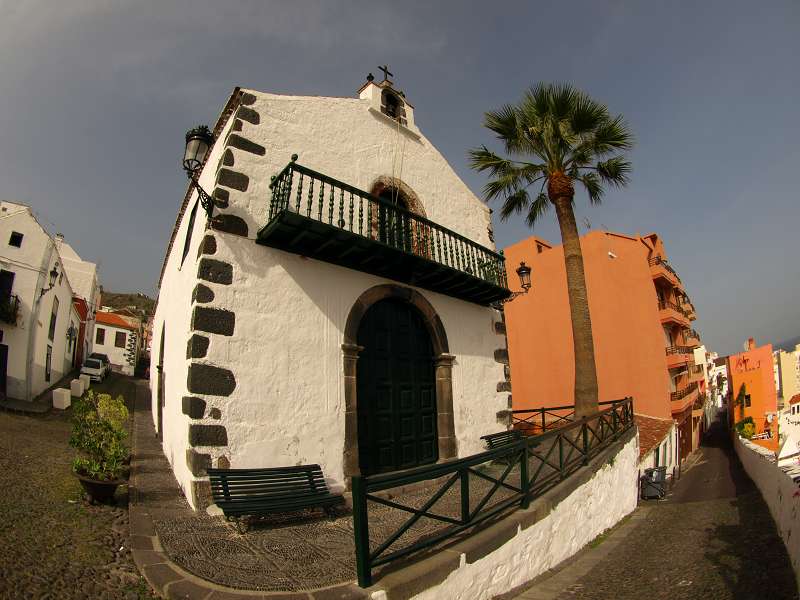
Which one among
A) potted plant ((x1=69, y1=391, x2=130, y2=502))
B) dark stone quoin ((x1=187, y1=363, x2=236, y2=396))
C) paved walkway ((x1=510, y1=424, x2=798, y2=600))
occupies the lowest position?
paved walkway ((x1=510, y1=424, x2=798, y2=600))

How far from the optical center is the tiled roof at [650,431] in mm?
13219

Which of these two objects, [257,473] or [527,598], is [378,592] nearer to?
[527,598]

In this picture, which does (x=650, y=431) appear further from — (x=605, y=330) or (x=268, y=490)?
(x=268, y=490)

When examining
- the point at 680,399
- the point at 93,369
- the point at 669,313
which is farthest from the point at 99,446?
the point at 669,313

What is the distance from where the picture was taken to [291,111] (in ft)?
22.2

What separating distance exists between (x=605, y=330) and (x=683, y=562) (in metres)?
13.4

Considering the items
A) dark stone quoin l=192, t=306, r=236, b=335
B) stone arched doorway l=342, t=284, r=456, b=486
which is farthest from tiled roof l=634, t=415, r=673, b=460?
dark stone quoin l=192, t=306, r=236, b=335

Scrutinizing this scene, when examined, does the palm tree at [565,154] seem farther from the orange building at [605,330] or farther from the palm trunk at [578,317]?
the orange building at [605,330]

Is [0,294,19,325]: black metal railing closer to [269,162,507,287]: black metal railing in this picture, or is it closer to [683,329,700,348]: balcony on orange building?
[269,162,507,287]: black metal railing

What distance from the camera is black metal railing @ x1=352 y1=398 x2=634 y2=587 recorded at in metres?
3.04

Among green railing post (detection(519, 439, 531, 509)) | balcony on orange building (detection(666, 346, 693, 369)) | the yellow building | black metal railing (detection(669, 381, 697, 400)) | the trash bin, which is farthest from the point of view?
the yellow building

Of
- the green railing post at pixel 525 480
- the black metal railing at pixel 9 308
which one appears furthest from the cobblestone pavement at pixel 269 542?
the black metal railing at pixel 9 308

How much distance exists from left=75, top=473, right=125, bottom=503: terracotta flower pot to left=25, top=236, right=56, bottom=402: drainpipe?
13975mm

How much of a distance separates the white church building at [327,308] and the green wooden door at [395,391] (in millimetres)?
27
